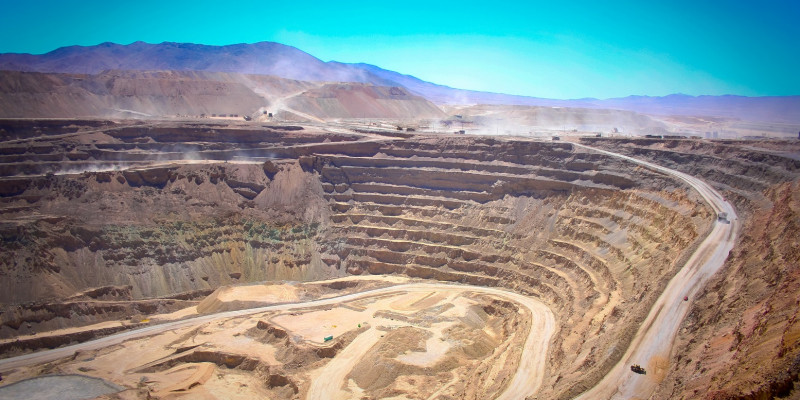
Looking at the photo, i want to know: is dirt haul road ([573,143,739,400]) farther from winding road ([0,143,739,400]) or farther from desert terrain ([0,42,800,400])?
desert terrain ([0,42,800,400])

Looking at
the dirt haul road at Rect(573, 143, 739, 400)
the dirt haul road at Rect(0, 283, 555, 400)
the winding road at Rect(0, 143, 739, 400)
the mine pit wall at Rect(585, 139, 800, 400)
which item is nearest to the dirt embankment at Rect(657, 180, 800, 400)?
the mine pit wall at Rect(585, 139, 800, 400)

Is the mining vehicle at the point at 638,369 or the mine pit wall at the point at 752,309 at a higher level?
the mine pit wall at the point at 752,309

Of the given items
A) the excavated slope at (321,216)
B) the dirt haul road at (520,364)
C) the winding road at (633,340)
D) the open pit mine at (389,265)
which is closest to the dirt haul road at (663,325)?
the winding road at (633,340)

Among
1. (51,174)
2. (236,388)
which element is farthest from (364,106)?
(236,388)

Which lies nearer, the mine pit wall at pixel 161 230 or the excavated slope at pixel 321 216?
the excavated slope at pixel 321 216

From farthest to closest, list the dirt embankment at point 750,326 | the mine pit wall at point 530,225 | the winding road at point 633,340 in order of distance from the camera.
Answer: the mine pit wall at point 530,225
the winding road at point 633,340
the dirt embankment at point 750,326

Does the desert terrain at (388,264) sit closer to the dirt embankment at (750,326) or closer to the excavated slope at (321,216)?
the dirt embankment at (750,326)
